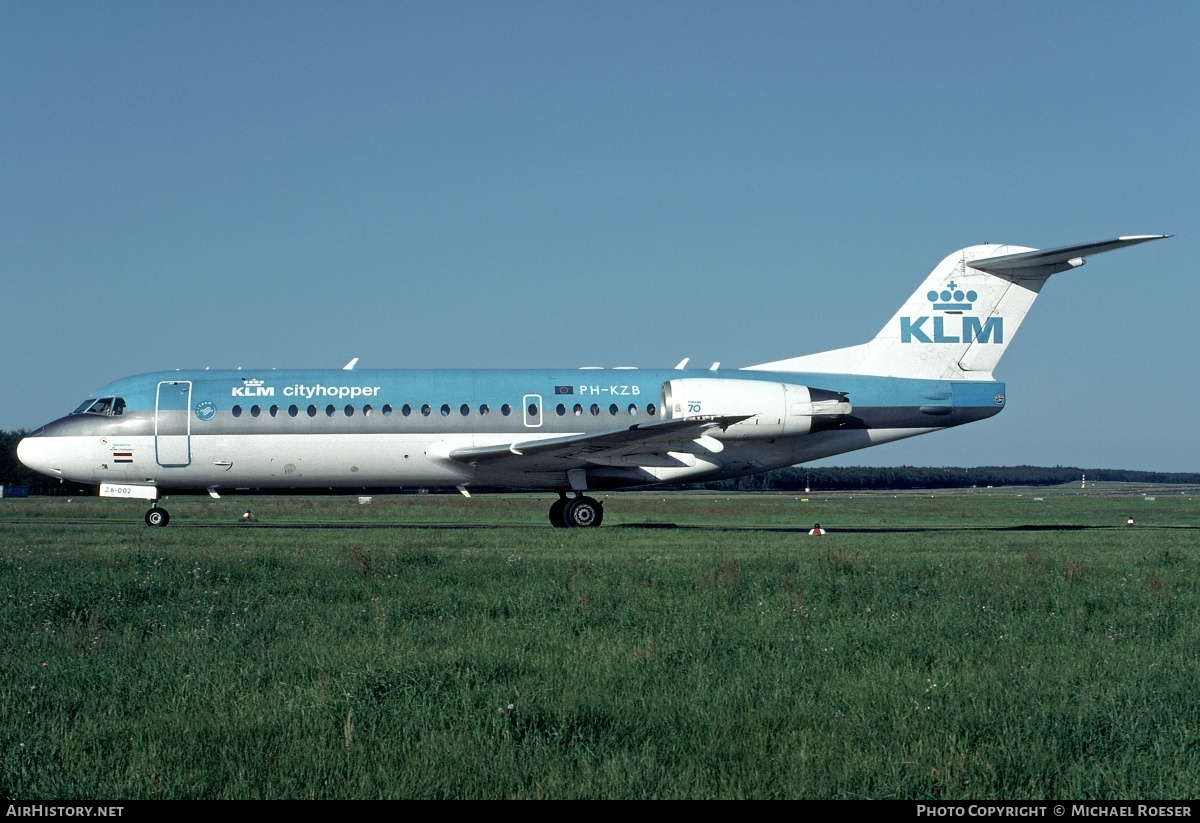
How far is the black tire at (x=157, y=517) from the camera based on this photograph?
28.1m

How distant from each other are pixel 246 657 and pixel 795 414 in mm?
20522

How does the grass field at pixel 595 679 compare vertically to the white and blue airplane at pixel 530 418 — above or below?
below

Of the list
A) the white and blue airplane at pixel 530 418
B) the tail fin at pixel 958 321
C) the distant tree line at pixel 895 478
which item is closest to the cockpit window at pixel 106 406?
the white and blue airplane at pixel 530 418

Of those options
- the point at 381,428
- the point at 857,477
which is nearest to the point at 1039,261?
the point at 381,428

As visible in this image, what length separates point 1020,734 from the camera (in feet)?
21.4

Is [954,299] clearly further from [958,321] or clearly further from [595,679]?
[595,679]

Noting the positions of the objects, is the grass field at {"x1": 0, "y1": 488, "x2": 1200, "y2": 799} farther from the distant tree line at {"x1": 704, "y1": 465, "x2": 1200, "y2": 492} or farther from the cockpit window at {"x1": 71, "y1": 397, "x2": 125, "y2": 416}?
the distant tree line at {"x1": 704, "y1": 465, "x2": 1200, "y2": 492}

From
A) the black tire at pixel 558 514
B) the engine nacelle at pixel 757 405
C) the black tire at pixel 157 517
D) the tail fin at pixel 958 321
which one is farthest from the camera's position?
the tail fin at pixel 958 321

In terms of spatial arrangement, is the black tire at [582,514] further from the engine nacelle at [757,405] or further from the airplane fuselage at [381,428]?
the engine nacelle at [757,405]

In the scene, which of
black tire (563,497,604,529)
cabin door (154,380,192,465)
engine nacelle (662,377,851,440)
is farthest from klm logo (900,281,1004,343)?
cabin door (154,380,192,465)

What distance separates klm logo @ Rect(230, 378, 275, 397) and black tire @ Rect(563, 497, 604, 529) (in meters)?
7.83

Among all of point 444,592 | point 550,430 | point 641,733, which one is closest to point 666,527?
point 550,430

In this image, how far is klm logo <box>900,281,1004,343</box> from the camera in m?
29.5

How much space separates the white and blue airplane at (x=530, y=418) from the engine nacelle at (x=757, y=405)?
1.4 inches
